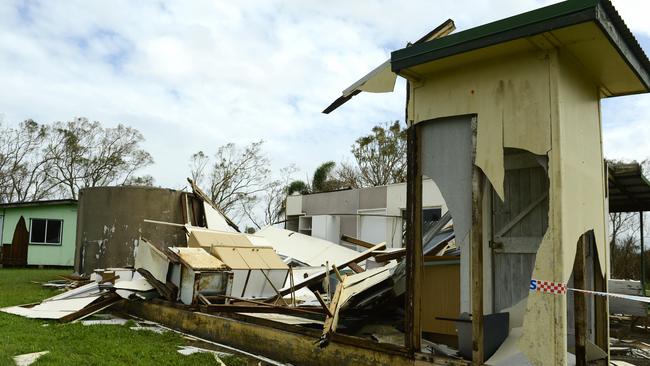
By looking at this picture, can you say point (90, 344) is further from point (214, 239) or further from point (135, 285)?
point (214, 239)

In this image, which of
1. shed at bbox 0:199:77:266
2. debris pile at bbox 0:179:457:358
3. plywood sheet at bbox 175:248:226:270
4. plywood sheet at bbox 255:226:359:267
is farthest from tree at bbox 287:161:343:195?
plywood sheet at bbox 175:248:226:270

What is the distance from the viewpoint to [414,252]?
465 cm

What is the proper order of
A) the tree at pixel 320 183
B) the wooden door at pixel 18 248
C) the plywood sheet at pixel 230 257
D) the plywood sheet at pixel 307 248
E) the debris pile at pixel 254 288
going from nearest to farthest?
the debris pile at pixel 254 288
the plywood sheet at pixel 230 257
the plywood sheet at pixel 307 248
the wooden door at pixel 18 248
the tree at pixel 320 183

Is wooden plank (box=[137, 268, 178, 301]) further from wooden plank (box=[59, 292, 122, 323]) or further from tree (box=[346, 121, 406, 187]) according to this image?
tree (box=[346, 121, 406, 187])

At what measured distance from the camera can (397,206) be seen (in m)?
17.5

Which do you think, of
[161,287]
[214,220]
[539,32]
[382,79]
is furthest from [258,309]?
[214,220]

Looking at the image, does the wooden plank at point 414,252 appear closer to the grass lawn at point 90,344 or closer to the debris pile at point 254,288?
the debris pile at point 254,288

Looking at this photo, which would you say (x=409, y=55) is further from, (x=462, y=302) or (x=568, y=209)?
(x=462, y=302)

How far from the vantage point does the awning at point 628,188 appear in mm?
7375

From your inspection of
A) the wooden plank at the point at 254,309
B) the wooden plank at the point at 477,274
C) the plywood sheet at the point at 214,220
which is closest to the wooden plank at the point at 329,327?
the wooden plank at the point at 254,309

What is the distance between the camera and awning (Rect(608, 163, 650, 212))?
738 centimetres

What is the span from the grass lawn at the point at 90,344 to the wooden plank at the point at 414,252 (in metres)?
2.16

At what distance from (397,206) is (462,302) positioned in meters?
12.8

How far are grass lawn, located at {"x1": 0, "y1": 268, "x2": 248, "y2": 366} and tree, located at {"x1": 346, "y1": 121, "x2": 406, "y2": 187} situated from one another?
2379 cm
